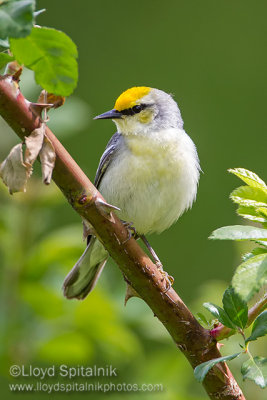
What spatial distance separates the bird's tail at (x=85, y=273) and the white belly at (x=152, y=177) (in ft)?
0.80

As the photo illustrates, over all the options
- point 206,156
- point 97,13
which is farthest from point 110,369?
point 97,13

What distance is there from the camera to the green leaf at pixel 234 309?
1.40 m

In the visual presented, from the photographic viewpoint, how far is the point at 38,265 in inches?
97.3

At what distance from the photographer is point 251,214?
1.37 meters

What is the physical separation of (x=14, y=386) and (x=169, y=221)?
1170 mm

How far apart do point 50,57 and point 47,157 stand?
0.67 feet

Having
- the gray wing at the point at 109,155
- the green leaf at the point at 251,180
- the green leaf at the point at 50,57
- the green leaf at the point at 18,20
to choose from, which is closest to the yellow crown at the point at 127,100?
the gray wing at the point at 109,155

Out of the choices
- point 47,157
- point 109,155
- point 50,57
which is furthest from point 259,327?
point 109,155

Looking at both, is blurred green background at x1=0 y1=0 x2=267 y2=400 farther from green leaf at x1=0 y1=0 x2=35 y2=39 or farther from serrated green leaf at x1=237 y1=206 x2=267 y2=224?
green leaf at x1=0 y1=0 x2=35 y2=39

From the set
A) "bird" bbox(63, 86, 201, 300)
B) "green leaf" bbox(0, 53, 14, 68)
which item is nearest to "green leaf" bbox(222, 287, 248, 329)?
"green leaf" bbox(0, 53, 14, 68)

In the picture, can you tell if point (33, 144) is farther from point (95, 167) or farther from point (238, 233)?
point (95, 167)

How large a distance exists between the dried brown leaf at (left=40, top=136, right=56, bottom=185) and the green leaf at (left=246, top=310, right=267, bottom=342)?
562mm

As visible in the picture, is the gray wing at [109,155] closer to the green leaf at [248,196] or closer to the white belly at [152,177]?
the white belly at [152,177]

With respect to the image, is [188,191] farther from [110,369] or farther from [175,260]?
[175,260]
